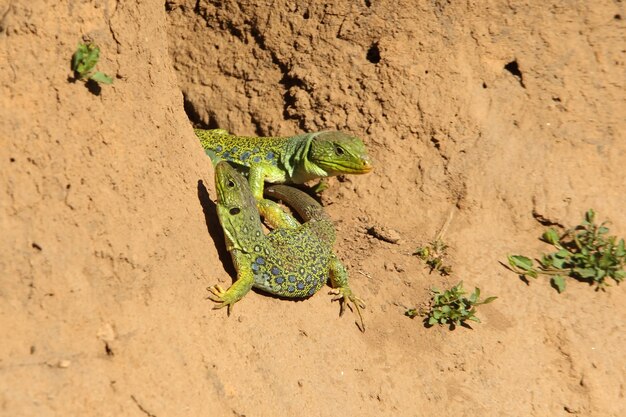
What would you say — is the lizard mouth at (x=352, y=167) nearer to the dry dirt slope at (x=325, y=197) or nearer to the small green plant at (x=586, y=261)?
the dry dirt slope at (x=325, y=197)

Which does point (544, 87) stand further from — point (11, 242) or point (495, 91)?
point (11, 242)

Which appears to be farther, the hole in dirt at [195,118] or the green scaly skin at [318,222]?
the hole in dirt at [195,118]

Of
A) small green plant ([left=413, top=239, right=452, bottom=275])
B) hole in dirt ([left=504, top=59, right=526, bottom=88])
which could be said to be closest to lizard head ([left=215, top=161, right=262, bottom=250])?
small green plant ([left=413, top=239, right=452, bottom=275])

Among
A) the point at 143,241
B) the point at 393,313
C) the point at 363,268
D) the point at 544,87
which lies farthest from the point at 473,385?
the point at 544,87

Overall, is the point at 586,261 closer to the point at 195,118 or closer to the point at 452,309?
the point at 452,309

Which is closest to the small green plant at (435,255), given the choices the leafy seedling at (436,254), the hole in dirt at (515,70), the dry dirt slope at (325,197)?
the leafy seedling at (436,254)

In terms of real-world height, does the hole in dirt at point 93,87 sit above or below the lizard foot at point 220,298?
above
